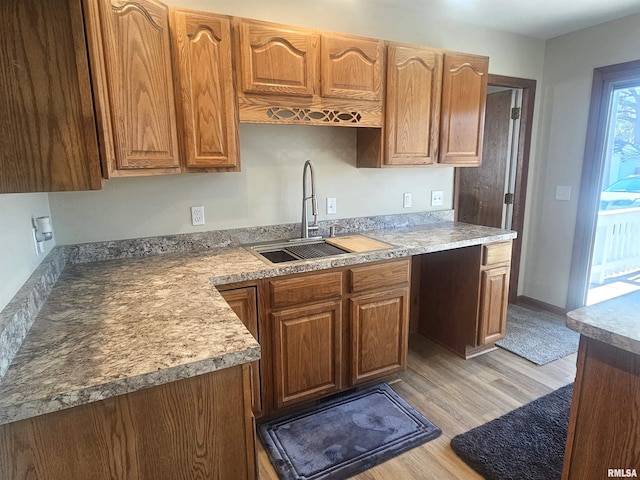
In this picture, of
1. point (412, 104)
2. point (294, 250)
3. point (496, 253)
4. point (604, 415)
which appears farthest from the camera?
point (496, 253)

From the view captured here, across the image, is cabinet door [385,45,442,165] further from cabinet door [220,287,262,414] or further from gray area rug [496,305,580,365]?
gray area rug [496,305,580,365]

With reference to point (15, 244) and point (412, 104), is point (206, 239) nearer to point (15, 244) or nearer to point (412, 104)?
point (15, 244)

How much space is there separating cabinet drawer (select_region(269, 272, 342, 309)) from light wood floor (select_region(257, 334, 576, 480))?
784mm

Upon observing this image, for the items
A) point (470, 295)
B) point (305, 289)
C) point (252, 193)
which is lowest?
point (470, 295)

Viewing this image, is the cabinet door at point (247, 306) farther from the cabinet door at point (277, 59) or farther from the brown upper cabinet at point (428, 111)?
the brown upper cabinet at point (428, 111)

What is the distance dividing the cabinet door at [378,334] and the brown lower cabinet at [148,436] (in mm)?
1127

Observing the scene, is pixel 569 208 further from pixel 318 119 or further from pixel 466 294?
pixel 318 119

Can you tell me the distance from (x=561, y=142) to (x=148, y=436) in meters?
3.75

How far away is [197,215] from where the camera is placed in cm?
224

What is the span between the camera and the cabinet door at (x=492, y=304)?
8.55 ft

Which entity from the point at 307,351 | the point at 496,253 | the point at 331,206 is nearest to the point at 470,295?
the point at 496,253

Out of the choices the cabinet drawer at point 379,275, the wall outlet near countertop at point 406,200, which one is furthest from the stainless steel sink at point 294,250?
the wall outlet near countertop at point 406,200

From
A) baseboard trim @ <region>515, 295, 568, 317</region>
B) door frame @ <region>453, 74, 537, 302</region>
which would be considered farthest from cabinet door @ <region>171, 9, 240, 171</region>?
baseboard trim @ <region>515, 295, 568, 317</region>

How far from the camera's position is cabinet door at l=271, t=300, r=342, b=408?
196 cm
